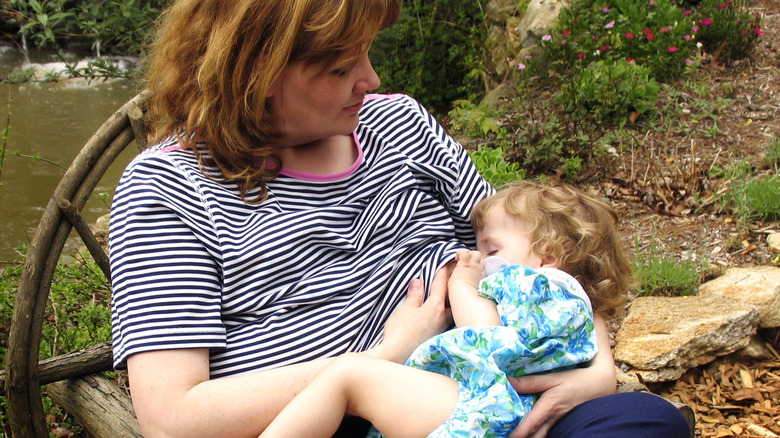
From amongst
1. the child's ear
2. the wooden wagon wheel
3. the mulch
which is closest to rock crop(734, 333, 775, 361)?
the mulch

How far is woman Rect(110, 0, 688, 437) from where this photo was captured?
1.70m

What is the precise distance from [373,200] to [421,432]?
72 cm

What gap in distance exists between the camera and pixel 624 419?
5.17 ft

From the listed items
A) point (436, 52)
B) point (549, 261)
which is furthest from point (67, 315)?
point (436, 52)

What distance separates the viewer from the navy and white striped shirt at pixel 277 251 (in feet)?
5.64

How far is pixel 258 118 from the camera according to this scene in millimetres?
1937

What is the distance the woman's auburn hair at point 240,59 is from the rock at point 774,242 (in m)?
2.38

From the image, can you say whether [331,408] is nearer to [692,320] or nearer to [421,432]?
[421,432]

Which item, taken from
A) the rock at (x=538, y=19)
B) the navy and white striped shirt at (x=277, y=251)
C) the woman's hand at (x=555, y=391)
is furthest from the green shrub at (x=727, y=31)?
the woman's hand at (x=555, y=391)

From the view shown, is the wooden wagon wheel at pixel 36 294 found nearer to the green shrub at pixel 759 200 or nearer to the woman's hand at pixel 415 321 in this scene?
the woman's hand at pixel 415 321

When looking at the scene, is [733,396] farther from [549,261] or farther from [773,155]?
[773,155]

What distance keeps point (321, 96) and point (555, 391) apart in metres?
0.94

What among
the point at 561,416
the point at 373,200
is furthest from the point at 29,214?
the point at 561,416

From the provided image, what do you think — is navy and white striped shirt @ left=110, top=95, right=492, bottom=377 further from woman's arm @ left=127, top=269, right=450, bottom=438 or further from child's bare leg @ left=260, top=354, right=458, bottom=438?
child's bare leg @ left=260, top=354, right=458, bottom=438
